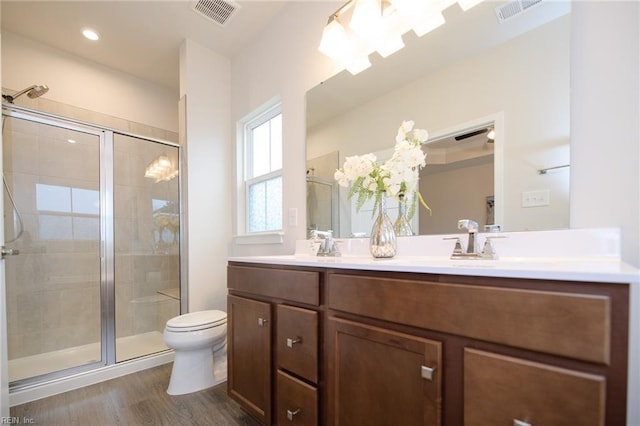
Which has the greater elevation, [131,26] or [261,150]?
[131,26]

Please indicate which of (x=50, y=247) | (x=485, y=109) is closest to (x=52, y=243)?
(x=50, y=247)

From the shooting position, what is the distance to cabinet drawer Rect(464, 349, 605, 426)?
0.51 m

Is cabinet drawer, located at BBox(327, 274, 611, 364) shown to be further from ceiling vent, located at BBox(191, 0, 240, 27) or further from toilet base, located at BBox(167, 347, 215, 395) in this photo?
ceiling vent, located at BBox(191, 0, 240, 27)

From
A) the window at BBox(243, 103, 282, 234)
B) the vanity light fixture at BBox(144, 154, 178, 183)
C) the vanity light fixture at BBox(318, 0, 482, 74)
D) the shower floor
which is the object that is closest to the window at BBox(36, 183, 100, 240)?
the vanity light fixture at BBox(144, 154, 178, 183)

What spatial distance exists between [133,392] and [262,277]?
4.36 ft

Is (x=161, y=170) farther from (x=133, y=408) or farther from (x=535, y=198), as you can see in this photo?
(x=535, y=198)

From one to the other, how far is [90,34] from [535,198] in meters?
3.23

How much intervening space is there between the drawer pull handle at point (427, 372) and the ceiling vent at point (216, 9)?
2.43m

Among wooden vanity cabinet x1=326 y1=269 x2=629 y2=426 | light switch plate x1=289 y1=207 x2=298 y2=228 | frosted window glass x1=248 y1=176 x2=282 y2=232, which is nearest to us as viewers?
wooden vanity cabinet x1=326 y1=269 x2=629 y2=426

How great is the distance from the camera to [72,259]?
7.51 ft

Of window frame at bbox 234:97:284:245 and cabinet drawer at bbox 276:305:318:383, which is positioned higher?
window frame at bbox 234:97:284:245

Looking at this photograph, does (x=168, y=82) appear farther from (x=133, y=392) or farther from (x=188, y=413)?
(x=188, y=413)

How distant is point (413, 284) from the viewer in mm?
746

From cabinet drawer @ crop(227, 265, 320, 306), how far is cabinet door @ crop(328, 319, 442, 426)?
15cm
